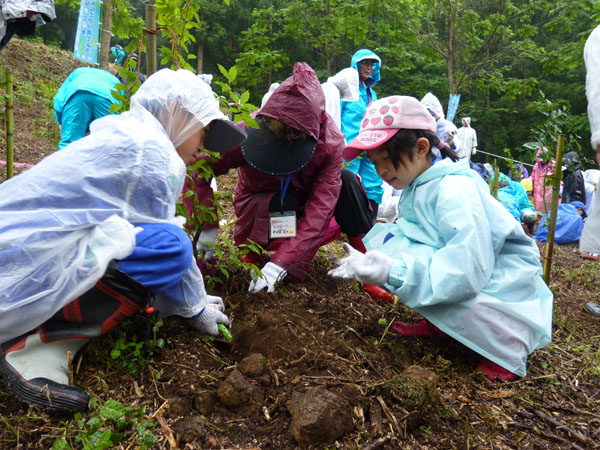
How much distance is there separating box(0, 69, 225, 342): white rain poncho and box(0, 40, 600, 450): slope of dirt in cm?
36

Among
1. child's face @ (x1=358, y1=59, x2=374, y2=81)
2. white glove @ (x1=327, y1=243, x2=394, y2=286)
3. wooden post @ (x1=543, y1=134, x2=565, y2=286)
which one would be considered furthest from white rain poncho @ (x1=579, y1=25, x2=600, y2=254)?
child's face @ (x1=358, y1=59, x2=374, y2=81)

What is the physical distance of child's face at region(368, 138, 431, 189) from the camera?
2020 millimetres

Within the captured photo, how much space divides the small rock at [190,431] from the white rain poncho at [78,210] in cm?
50

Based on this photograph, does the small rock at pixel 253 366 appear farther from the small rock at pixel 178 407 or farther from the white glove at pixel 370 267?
the white glove at pixel 370 267

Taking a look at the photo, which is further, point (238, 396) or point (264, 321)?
point (264, 321)

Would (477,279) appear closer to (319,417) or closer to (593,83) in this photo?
(319,417)

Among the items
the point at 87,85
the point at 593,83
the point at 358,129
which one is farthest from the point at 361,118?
the point at 87,85

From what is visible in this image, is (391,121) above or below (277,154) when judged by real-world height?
above

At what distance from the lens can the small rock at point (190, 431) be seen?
1.25m

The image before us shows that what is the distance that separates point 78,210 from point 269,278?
47.0 inches

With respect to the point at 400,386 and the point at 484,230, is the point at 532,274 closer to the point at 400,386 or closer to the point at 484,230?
the point at 484,230

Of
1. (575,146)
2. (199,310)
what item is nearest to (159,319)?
(199,310)

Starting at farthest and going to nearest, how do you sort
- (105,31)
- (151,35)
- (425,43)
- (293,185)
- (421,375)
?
(425,43)
(105,31)
(293,185)
(151,35)
(421,375)

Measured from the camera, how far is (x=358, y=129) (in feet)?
15.8
